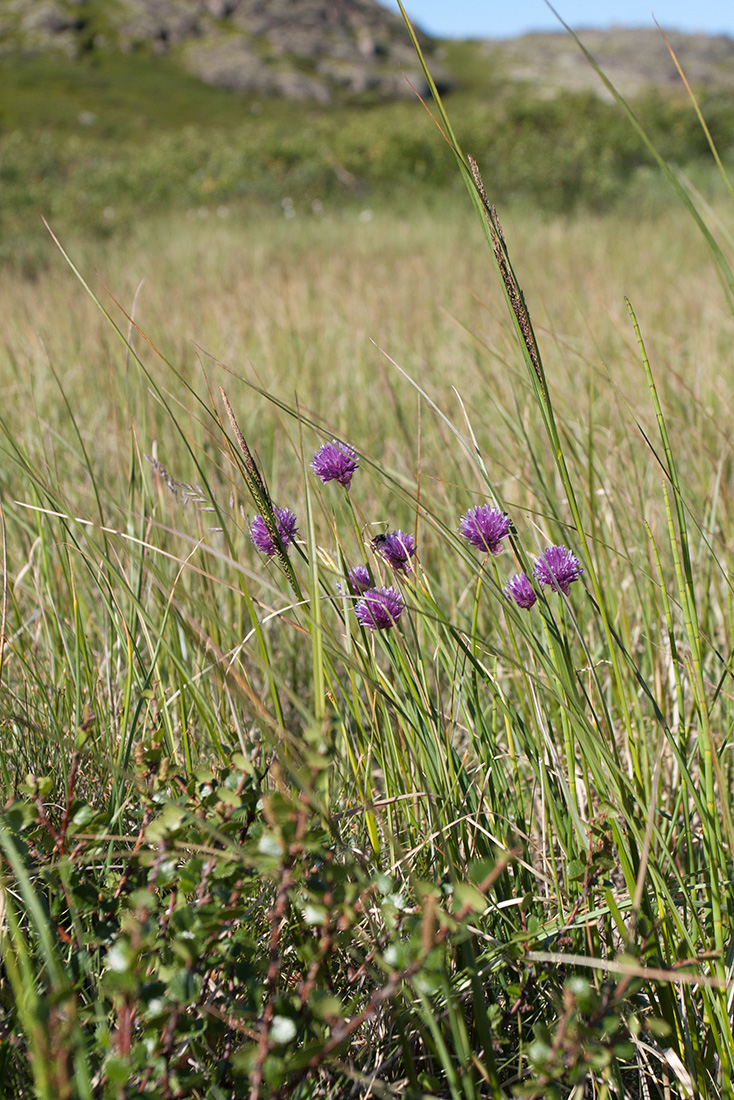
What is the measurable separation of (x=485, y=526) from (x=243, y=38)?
2665 inches

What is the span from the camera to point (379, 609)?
74cm

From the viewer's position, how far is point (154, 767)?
2.36 feet

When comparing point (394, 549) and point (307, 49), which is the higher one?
point (307, 49)

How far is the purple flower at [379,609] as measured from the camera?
714 millimetres

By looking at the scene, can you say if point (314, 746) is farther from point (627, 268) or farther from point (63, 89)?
point (63, 89)

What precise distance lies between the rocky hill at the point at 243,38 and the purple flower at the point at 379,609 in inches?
2160

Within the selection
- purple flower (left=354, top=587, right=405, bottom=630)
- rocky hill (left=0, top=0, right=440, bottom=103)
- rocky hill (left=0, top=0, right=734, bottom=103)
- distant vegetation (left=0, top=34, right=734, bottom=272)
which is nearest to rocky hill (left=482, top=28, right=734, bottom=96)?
rocky hill (left=0, top=0, right=734, bottom=103)

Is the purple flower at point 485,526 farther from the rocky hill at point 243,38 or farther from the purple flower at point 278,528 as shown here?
the rocky hill at point 243,38

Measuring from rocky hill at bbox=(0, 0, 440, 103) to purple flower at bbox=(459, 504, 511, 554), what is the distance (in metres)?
54.8

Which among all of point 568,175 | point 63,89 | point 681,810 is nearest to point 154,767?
point 681,810

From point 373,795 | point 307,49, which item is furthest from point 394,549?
point 307,49

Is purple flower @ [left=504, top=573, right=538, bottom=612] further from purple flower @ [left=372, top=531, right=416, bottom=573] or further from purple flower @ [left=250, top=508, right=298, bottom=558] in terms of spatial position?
purple flower @ [left=250, top=508, right=298, bottom=558]

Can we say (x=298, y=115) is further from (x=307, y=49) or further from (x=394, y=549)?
(x=394, y=549)

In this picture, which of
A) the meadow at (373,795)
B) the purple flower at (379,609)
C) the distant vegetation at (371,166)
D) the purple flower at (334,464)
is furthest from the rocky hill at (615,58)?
the purple flower at (379,609)
